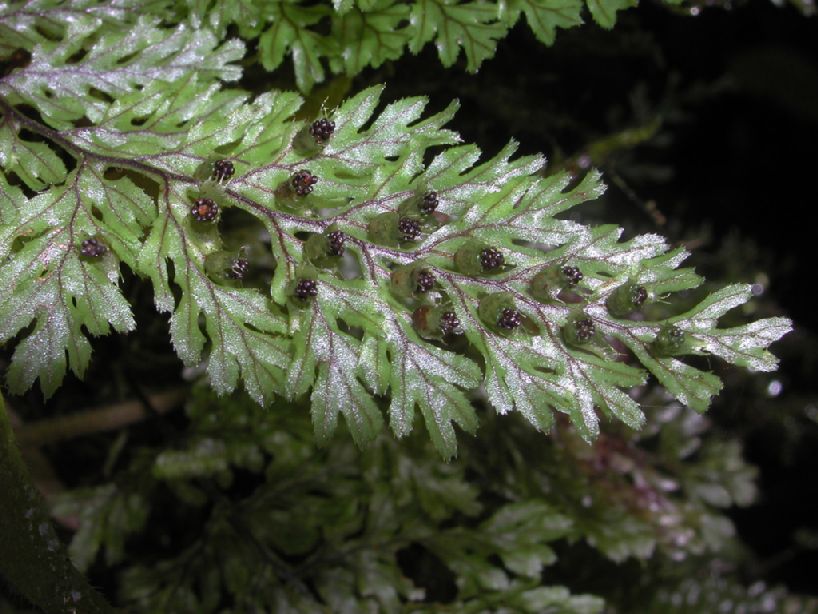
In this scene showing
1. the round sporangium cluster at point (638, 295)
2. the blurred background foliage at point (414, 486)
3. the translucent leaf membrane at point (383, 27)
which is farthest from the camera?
the blurred background foliage at point (414, 486)

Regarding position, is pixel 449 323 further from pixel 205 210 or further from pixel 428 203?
pixel 205 210

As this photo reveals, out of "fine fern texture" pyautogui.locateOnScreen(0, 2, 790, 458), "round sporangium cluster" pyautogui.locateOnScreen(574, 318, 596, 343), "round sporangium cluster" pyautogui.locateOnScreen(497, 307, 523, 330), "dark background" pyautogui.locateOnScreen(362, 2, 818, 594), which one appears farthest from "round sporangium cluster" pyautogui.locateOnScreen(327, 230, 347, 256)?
"dark background" pyautogui.locateOnScreen(362, 2, 818, 594)

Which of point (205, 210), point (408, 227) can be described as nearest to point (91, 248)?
point (205, 210)

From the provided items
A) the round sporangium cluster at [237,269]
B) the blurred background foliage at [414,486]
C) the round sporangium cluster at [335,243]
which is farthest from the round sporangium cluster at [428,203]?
the blurred background foliage at [414,486]

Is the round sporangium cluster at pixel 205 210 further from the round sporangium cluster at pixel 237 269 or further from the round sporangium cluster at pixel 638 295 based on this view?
A: the round sporangium cluster at pixel 638 295

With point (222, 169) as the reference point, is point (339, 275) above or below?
below

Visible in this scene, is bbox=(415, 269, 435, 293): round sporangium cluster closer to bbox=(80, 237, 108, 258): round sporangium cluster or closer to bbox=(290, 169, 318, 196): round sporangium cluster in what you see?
bbox=(290, 169, 318, 196): round sporangium cluster
